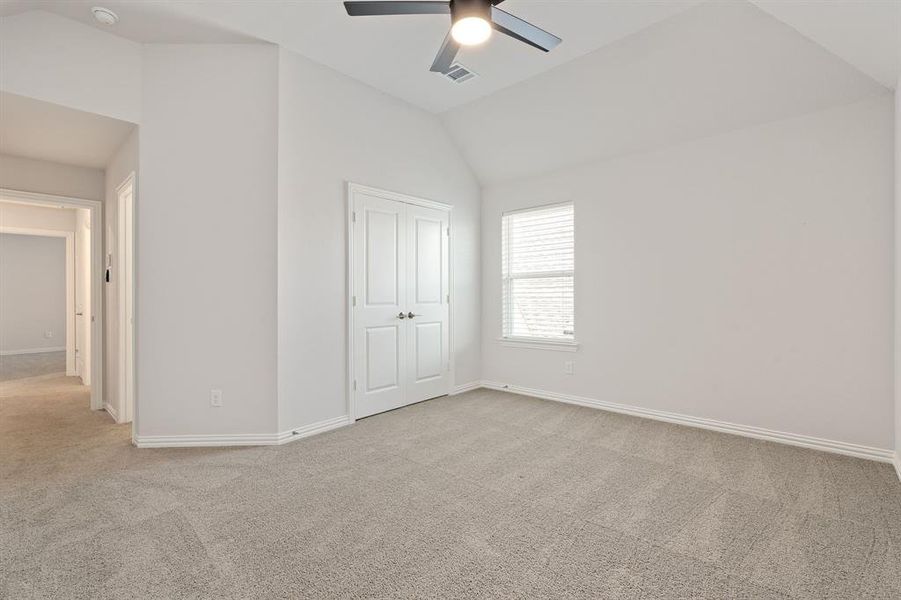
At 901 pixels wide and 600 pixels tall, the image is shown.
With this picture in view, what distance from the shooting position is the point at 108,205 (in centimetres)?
436

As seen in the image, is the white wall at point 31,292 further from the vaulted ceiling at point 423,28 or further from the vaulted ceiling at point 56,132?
the vaulted ceiling at point 423,28

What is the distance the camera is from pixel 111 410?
14.0ft

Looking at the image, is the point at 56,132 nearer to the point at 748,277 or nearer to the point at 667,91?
the point at 667,91

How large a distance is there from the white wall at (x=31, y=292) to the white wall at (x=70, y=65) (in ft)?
25.8

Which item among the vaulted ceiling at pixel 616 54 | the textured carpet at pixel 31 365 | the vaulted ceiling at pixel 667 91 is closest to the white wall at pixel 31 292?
the textured carpet at pixel 31 365

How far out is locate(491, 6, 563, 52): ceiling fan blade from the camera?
2299 mm

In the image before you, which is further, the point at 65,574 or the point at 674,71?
the point at 674,71

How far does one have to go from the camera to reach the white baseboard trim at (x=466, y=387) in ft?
16.4

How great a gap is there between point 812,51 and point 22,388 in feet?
28.3

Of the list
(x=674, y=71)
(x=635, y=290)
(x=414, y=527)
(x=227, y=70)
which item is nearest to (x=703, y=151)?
(x=674, y=71)

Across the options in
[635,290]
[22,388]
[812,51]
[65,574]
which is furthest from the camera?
[22,388]

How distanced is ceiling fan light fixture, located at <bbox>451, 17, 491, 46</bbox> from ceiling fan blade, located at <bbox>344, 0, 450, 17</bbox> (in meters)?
0.11

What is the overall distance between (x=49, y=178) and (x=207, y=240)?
2.28m

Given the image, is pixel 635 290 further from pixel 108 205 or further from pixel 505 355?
pixel 108 205
